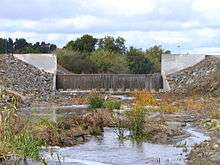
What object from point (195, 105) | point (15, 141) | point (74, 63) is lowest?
point (195, 105)

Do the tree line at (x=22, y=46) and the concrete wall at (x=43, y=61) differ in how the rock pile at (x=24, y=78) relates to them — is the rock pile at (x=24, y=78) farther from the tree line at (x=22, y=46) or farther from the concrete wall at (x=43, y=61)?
the tree line at (x=22, y=46)

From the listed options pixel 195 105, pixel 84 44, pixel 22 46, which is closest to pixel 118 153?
pixel 195 105

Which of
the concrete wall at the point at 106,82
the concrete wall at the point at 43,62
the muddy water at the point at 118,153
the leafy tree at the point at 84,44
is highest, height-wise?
the leafy tree at the point at 84,44

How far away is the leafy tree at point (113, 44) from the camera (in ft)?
285

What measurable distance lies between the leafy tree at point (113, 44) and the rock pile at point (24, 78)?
102ft

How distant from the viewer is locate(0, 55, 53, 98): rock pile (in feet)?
157

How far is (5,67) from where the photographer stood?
177 ft

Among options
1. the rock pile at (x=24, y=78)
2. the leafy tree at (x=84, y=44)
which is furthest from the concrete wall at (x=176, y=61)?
the leafy tree at (x=84, y=44)

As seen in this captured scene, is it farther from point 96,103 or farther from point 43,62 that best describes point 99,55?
point 96,103

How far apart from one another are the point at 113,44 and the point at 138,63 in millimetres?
6610

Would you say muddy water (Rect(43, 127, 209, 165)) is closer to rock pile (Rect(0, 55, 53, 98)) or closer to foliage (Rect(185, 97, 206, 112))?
foliage (Rect(185, 97, 206, 112))

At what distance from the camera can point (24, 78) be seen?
170 feet

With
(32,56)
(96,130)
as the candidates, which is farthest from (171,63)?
(96,130)

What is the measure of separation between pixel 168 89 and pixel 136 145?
107 ft
